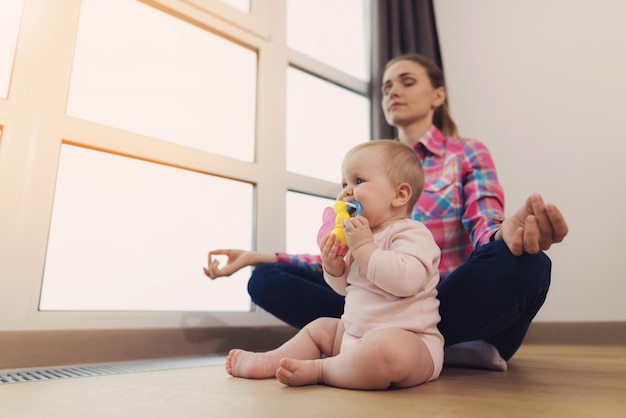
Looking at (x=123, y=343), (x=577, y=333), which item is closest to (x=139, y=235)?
(x=123, y=343)

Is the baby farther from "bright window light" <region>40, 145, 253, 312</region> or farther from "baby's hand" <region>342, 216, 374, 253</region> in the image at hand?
"bright window light" <region>40, 145, 253, 312</region>

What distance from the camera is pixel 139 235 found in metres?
1.65

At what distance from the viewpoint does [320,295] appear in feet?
4.27

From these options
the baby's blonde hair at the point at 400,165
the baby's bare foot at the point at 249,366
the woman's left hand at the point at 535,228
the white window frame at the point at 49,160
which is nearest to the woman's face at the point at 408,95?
the white window frame at the point at 49,160

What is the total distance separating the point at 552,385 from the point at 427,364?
0.24 m

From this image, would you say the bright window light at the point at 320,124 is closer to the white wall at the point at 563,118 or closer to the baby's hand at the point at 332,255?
the white wall at the point at 563,118

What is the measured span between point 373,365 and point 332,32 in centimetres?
212

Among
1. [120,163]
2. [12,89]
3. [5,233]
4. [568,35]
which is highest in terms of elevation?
[568,35]

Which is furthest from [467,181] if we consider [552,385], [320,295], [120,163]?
[120,163]

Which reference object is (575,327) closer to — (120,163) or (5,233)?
(120,163)

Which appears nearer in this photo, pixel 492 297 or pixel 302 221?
pixel 492 297

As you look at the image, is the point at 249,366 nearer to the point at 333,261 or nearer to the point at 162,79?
the point at 333,261

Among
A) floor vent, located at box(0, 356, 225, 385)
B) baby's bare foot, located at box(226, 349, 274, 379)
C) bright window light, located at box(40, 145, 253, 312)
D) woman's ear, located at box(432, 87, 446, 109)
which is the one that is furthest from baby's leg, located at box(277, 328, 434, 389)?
woman's ear, located at box(432, 87, 446, 109)

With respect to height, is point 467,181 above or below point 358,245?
above
